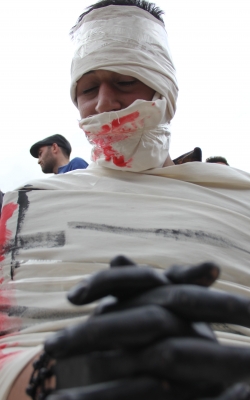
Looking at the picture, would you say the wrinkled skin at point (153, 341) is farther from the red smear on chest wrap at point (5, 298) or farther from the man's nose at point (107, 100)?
the man's nose at point (107, 100)

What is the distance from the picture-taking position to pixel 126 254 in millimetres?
1110

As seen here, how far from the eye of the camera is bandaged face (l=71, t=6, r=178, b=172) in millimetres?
1411

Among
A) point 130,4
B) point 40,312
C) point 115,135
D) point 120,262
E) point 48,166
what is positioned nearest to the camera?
point 120,262

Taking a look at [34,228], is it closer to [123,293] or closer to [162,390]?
[123,293]

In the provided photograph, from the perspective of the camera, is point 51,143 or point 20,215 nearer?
point 20,215

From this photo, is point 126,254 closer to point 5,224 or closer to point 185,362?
point 5,224

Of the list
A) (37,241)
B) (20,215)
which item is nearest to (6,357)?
(37,241)

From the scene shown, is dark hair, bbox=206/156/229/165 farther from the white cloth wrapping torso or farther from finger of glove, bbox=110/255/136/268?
finger of glove, bbox=110/255/136/268

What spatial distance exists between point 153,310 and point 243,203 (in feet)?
3.19

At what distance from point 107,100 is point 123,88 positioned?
0.10 meters

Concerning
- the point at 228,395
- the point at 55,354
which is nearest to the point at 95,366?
the point at 55,354

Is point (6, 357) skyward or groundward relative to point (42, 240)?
groundward

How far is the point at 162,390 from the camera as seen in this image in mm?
448

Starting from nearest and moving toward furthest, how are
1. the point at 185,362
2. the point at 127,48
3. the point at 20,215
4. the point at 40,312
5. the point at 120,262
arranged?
the point at 185,362
the point at 120,262
the point at 40,312
the point at 20,215
the point at 127,48
